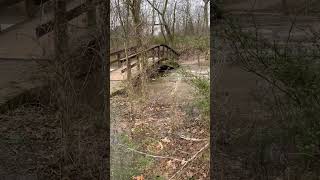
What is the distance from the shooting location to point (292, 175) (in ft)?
13.0

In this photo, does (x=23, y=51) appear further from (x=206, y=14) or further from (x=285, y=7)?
(x=285, y=7)

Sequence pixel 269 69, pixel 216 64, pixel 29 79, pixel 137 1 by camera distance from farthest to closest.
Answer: pixel 137 1 < pixel 29 79 < pixel 216 64 < pixel 269 69

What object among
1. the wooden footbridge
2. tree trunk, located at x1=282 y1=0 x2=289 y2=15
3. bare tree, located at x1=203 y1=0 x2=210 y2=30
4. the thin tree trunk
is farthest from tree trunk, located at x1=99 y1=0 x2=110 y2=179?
tree trunk, located at x1=282 y1=0 x2=289 y2=15

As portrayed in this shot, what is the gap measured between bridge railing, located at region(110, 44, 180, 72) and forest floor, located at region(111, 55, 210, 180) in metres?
0.22

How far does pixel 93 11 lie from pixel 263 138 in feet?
6.51

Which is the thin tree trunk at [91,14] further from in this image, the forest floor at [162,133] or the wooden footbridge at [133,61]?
the forest floor at [162,133]

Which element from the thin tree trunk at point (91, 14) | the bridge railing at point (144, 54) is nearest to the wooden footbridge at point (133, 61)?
the bridge railing at point (144, 54)

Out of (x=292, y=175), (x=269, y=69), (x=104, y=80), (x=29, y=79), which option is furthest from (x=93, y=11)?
(x=292, y=175)

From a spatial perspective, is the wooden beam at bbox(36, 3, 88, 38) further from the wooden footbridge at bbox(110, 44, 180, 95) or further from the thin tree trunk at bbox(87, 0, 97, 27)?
the wooden footbridge at bbox(110, 44, 180, 95)

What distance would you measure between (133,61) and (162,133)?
90 cm

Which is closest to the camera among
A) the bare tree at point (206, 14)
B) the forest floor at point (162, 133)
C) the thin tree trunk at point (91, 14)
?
the thin tree trunk at point (91, 14)

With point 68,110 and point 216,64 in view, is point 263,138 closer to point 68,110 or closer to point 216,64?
point 216,64

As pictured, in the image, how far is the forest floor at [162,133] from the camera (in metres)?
4.72

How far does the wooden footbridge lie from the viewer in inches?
199
